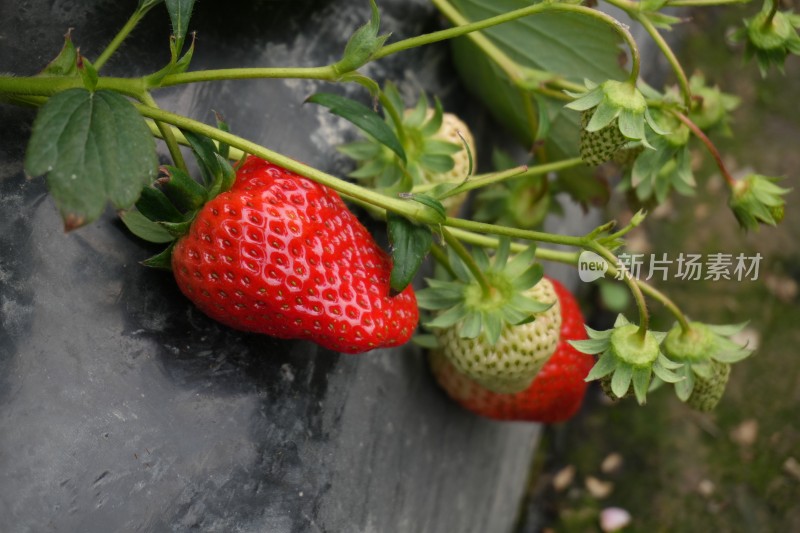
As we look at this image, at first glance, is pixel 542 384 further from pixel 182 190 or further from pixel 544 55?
pixel 182 190

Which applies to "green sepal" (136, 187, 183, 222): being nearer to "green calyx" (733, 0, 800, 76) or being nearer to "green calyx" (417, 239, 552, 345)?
"green calyx" (417, 239, 552, 345)

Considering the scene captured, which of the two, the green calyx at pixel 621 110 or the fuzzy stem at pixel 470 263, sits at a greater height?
the green calyx at pixel 621 110

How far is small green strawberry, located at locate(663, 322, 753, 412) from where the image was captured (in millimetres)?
899

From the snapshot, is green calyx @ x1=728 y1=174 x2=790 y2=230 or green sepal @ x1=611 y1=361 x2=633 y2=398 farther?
green calyx @ x1=728 y1=174 x2=790 y2=230

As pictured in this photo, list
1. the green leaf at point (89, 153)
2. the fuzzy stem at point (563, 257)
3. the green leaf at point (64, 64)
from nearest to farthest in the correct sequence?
the green leaf at point (89, 153) < the green leaf at point (64, 64) < the fuzzy stem at point (563, 257)

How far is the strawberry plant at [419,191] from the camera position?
0.72 meters

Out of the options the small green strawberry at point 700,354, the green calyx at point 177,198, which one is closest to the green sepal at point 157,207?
the green calyx at point 177,198

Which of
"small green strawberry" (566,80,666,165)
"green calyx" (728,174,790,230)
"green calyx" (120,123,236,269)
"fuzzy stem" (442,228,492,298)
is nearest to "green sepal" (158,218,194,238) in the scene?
"green calyx" (120,123,236,269)

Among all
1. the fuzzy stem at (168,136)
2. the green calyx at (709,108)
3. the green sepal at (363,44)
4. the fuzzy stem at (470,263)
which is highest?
the green sepal at (363,44)

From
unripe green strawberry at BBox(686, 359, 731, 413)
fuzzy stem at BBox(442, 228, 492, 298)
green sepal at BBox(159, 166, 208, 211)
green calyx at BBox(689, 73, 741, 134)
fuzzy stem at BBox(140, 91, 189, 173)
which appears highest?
fuzzy stem at BBox(140, 91, 189, 173)

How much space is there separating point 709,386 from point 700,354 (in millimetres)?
42

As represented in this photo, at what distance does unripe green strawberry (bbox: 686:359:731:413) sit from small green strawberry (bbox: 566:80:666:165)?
257mm

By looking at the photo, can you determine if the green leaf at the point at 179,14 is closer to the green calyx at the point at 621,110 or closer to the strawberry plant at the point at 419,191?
the strawberry plant at the point at 419,191

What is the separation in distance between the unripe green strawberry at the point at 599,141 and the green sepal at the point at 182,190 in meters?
0.33
